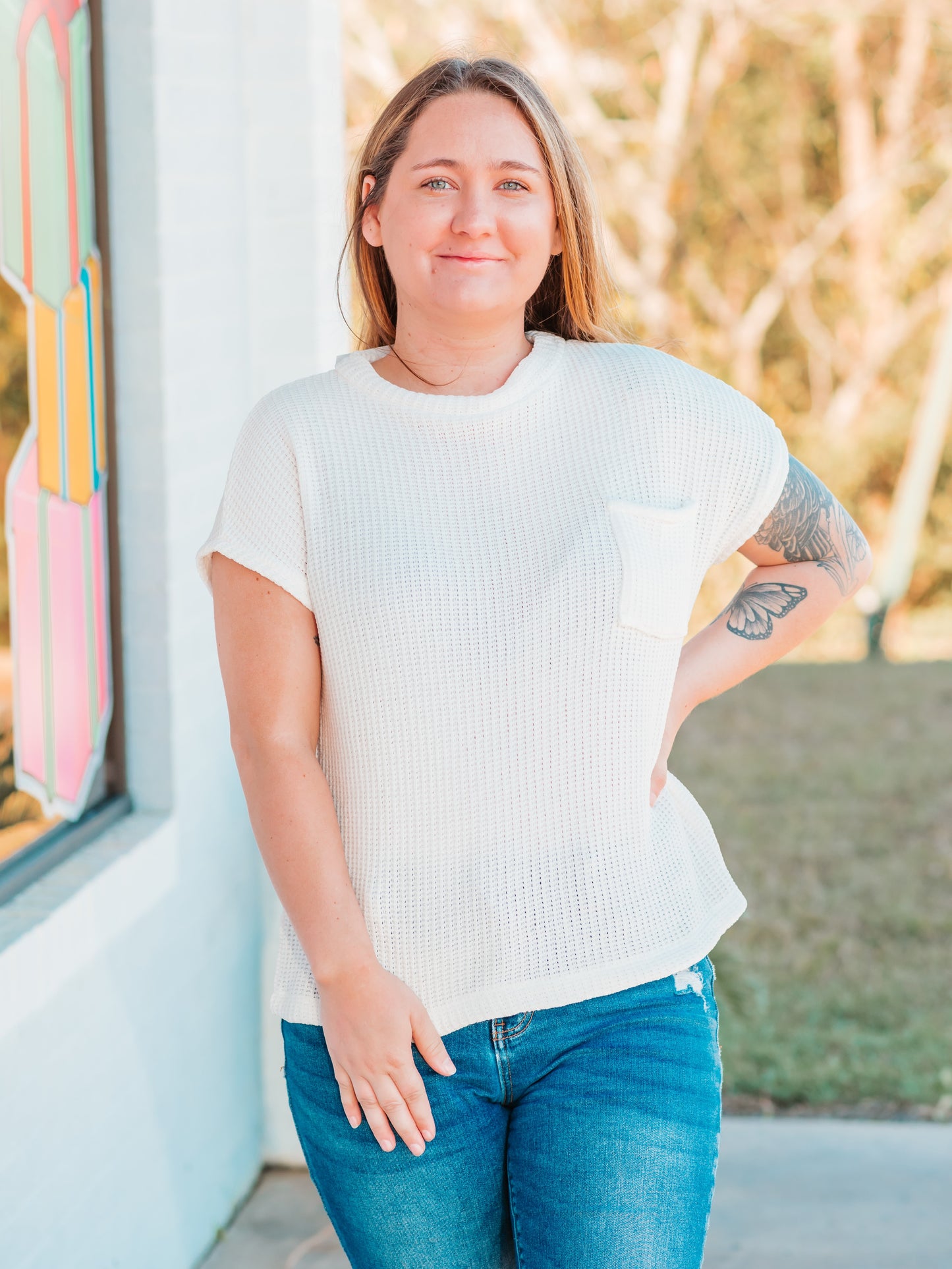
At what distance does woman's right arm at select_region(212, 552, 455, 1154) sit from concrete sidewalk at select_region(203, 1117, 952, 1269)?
1.47m

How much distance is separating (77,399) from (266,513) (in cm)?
102

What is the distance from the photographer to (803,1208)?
9.56ft

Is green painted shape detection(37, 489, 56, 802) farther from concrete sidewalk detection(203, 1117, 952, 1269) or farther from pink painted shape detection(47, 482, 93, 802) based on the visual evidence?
concrete sidewalk detection(203, 1117, 952, 1269)

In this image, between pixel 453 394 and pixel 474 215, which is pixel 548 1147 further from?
pixel 474 215

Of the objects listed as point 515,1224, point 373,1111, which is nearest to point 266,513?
point 373,1111

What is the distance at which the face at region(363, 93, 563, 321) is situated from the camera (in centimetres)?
163

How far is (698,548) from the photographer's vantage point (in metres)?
1.68

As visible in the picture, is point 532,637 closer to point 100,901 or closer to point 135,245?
point 100,901

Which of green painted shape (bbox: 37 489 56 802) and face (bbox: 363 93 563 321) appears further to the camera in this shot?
green painted shape (bbox: 37 489 56 802)

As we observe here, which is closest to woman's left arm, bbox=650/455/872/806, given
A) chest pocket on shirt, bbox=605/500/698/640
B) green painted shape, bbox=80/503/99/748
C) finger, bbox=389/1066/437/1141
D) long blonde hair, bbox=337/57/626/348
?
chest pocket on shirt, bbox=605/500/698/640

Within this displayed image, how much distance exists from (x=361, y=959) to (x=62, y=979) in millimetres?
835

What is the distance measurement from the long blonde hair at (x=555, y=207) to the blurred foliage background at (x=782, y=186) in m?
9.22

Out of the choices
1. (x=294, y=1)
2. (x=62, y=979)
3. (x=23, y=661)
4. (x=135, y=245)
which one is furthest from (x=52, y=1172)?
(x=294, y=1)

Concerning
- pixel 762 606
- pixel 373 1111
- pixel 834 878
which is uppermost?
pixel 762 606
